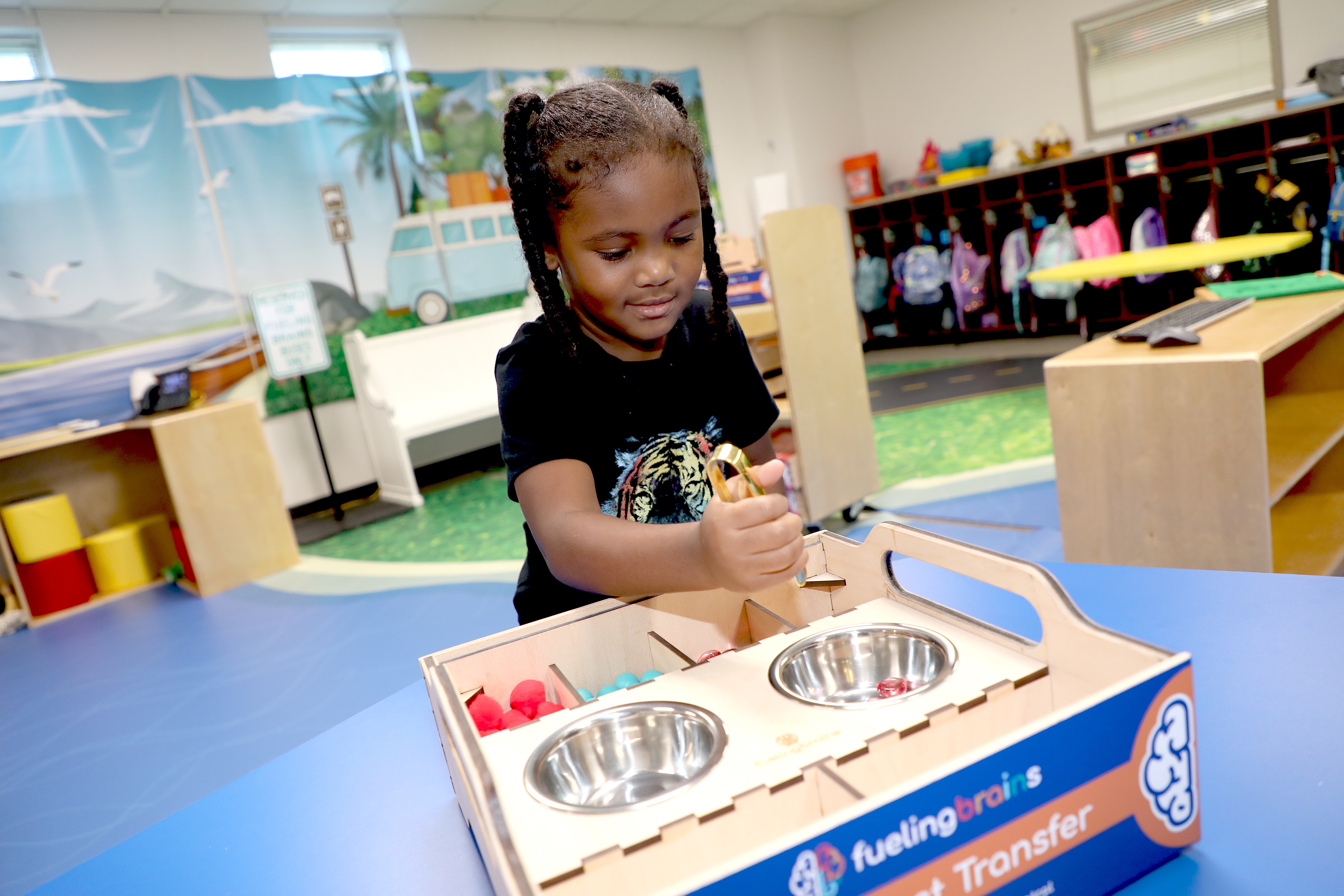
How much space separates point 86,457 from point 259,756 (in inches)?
117

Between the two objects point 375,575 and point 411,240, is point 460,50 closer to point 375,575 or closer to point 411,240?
point 411,240

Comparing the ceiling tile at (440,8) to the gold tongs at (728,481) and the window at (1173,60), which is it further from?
the gold tongs at (728,481)

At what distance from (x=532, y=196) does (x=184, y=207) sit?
4804 millimetres

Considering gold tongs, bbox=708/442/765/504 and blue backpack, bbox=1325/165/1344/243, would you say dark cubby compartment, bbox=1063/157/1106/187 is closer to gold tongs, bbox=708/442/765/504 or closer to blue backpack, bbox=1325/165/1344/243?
blue backpack, bbox=1325/165/1344/243

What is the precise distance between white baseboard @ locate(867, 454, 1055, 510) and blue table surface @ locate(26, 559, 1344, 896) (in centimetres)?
256

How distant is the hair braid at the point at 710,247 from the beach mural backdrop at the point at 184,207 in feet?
15.0

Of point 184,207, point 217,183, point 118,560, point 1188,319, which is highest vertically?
point 217,183

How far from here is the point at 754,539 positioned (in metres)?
0.64

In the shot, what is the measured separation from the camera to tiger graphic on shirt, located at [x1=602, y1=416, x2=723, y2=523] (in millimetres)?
1060


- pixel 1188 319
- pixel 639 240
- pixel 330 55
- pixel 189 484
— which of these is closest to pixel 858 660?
pixel 639 240

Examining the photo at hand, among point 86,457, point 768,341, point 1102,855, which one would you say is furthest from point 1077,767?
point 86,457

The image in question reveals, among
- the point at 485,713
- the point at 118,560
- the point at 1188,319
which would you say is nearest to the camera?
the point at 485,713

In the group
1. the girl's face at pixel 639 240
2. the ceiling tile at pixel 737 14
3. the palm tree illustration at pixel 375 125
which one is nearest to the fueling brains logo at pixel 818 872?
the girl's face at pixel 639 240

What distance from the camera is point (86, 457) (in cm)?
446
